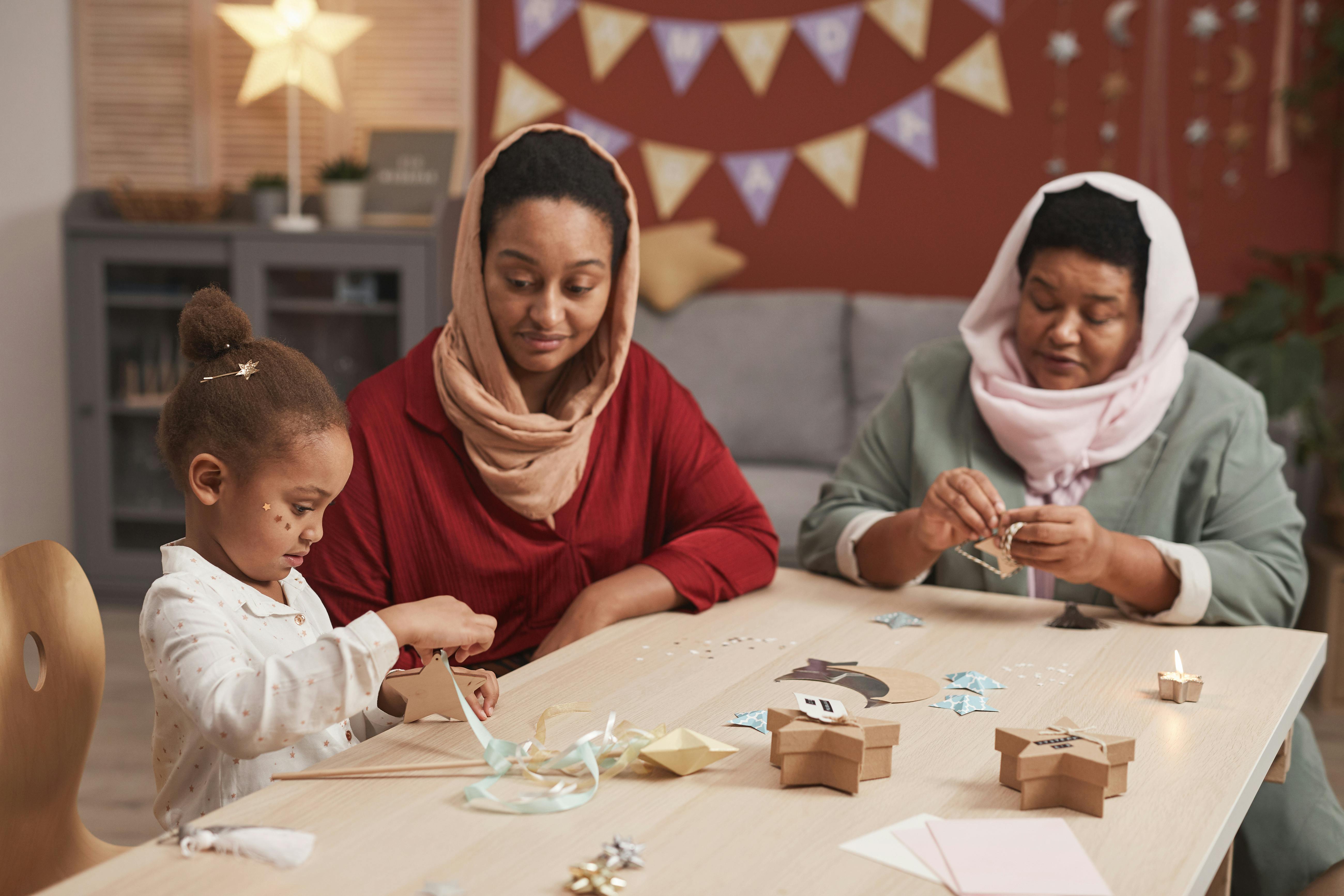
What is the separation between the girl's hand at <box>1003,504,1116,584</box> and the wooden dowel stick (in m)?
0.78

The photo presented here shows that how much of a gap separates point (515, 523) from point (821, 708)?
0.68 meters

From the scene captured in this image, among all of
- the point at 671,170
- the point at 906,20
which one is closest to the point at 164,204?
the point at 671,170

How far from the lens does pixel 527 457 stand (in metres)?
1.54

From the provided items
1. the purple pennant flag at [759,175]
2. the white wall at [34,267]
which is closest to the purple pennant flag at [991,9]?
the purple pennant flag at [759,175]

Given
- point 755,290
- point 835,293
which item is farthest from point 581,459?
point 755,290

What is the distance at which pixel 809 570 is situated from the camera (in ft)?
5.80

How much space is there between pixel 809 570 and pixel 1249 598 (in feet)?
2.02

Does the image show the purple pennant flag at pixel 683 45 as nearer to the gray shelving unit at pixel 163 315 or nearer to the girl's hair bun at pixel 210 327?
the gray shelving unit at pixel 163 315

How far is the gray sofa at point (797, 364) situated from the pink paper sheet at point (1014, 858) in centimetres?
270

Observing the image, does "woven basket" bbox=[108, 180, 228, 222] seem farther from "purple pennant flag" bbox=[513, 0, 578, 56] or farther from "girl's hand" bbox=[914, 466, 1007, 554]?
"girl's hand" bbox=[914, 466, 1007, 554]

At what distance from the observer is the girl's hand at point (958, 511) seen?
1.47 metres

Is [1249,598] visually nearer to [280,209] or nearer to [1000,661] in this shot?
[1000,661]

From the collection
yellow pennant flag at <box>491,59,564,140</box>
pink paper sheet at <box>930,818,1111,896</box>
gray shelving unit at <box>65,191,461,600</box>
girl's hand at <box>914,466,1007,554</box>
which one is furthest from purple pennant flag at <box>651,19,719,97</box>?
pink paper sheet at <box>930,818,1111,896</box>

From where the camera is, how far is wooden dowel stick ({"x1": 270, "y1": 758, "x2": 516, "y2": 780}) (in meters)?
0.95
